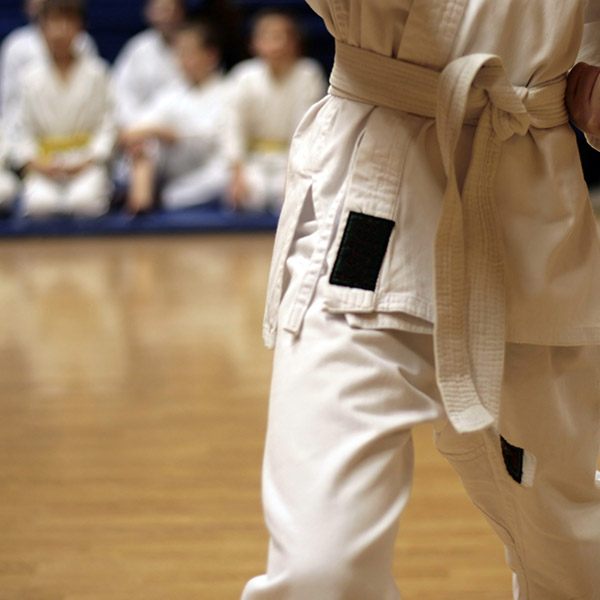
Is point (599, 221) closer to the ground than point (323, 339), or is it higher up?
closer to the ground

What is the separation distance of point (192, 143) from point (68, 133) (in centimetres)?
77

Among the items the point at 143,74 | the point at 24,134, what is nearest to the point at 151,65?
the point at 143,74

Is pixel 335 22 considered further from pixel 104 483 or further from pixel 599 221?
pixel 599 221

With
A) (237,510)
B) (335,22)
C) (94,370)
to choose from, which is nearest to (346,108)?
(335,22)

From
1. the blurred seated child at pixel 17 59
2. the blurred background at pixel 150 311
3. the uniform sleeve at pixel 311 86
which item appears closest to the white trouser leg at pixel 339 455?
the blurred background at pixel 150 311

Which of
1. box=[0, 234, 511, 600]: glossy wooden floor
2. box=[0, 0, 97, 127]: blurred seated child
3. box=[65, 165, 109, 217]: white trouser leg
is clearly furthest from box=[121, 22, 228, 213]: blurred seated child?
box=[0, 234, 511, 600]: glossy wooden floor

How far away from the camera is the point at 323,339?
1.02 meters

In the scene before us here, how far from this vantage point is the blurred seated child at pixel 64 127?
5.79 metres

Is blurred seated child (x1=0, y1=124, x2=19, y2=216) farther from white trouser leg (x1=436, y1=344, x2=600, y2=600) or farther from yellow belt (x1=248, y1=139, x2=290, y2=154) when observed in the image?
white trouser leg (x1=436, y1=344, x2=600, y2=600)

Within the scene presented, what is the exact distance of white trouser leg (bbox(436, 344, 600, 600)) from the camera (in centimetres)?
117

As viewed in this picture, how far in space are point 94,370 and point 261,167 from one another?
122 inches

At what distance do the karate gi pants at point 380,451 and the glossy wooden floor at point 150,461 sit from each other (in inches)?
19.3

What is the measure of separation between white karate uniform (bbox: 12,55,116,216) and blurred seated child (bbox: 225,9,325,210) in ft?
2.59

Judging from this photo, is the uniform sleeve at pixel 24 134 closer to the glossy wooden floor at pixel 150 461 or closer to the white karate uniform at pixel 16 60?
the white karate uniform at pixel 16 60
